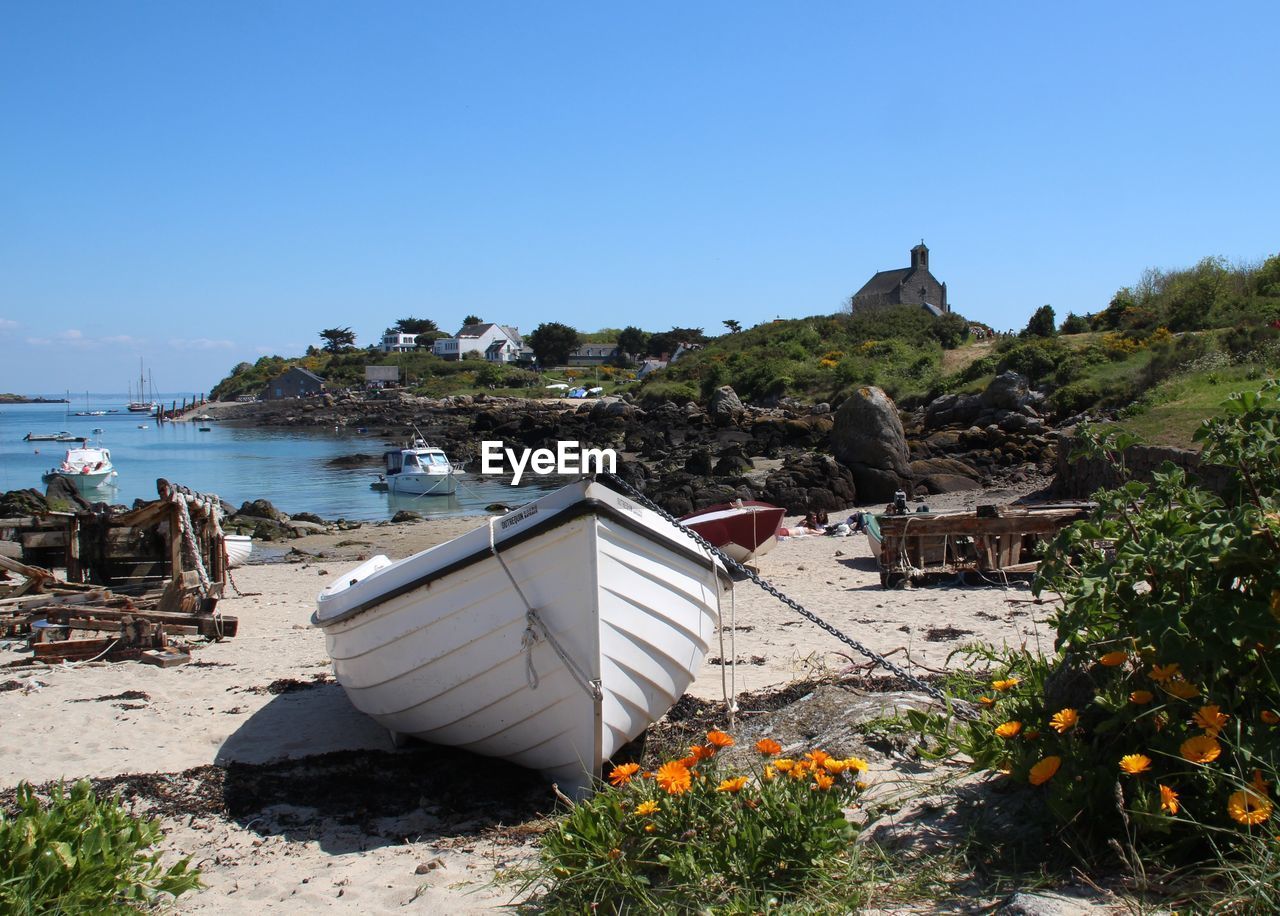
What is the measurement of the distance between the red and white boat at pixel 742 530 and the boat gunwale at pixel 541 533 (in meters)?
8.71

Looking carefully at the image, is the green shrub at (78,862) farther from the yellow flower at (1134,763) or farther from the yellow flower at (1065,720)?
the yellow flower at (1134,763)

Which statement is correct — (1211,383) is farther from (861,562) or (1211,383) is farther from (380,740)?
(380,740)

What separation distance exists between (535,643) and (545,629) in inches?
3.8

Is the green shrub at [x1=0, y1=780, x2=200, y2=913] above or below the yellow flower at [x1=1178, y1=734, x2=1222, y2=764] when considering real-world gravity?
below

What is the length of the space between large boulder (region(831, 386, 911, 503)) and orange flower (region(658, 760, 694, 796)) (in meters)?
21.5

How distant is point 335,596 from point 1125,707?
4.60 metres

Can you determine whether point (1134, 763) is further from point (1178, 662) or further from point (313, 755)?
point (313, 755)

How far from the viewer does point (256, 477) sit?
44.8 m

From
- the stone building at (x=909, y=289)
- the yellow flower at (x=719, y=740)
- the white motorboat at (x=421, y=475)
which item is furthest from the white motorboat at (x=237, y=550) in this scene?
the stone building at (x=909, y=289)

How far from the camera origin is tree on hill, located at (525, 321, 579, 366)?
380 feet

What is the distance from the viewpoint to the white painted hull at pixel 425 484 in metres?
34.1

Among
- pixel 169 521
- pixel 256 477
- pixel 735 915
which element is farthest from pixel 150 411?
pixel 735 915

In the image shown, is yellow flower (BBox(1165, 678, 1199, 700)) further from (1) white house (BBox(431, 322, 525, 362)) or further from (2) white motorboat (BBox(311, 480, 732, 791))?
(1) white house (BBox(431, 322, 525, 362))

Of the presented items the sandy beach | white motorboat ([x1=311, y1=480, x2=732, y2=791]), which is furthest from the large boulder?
white motorboat ([x1=311, y1=480, x2=732, y2=791])
